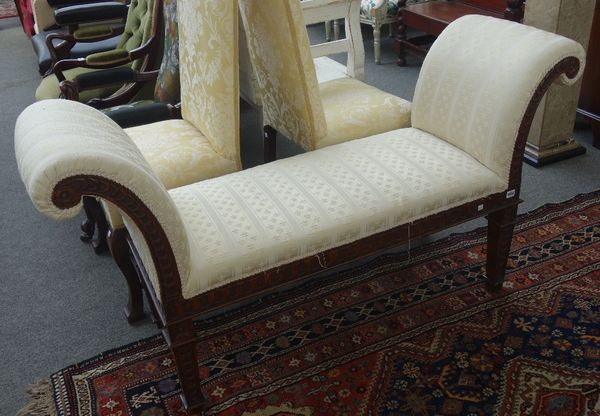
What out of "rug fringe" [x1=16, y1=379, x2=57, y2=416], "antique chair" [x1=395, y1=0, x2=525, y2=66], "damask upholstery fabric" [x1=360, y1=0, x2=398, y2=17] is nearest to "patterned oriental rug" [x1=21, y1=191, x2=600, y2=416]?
"rug fringe" [x1=16, y1=379, x2=57, y2=416]

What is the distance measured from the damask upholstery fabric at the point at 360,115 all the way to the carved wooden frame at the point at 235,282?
1.59 ft

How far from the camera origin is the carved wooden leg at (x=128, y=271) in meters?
1.76

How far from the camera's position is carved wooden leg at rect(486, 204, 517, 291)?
1.78 metres

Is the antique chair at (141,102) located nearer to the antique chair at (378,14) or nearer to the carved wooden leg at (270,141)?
the carved wooden leg at (270,141)

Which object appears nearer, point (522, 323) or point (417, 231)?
point (417, 231)

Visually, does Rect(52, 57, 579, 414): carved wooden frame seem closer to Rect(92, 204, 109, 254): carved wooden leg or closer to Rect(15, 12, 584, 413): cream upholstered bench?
Rect(15, 12, 584, 413): cream upholstered bench

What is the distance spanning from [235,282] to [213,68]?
2.21 feet

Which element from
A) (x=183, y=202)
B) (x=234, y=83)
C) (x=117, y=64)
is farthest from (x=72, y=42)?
(x=183, y=202)

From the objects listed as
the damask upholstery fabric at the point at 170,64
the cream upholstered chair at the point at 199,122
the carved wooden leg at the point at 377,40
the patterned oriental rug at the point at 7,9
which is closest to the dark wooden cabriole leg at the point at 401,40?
the carved wooden leg at the point at 377,40

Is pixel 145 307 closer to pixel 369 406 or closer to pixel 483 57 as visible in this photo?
pixel 369 406

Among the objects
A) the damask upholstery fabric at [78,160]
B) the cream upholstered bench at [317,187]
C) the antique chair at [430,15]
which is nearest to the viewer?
the damask upholstery fabric at [78,160]

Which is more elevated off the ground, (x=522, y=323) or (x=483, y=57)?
(x=483, y=57)

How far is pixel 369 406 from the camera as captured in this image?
155 centimetres

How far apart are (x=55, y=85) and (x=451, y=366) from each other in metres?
1.97
